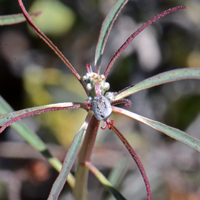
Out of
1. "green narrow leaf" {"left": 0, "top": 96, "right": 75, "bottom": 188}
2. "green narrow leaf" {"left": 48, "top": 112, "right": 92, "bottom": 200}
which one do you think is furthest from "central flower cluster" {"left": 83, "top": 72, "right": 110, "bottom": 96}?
"green narrow leaf" {"left": 0, "top": 96, "right": 75, "bottom": 188}

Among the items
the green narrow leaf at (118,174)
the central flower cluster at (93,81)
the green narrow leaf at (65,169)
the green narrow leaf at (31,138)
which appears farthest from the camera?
the green narrow leaf at (118,174)

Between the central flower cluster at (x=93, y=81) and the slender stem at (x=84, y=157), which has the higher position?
the central flower cluster at (x=93, y=81)

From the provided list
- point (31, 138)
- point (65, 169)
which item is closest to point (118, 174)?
point (31, 138)

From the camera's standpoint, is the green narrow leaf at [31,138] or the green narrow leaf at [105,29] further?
the green narrow leaf at [31,138]

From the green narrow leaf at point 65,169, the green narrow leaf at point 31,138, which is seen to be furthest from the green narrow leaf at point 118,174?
the green narrow leaf at point 65,169

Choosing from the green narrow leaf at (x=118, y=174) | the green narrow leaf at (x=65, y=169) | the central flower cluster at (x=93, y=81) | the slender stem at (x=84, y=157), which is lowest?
the green narrow leaf at (x=65, y=169)

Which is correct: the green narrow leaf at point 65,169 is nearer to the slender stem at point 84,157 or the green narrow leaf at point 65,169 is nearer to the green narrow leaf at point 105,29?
A: the slender stem at point 84,157

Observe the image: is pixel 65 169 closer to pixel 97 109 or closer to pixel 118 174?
pixel 97 109
